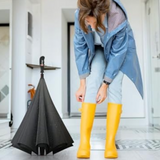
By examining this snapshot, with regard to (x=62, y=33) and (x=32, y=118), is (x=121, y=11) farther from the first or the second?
(x=62, y=33)

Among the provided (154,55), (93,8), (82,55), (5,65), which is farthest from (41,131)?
(154,55)

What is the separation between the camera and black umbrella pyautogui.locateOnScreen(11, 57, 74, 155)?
140 cm

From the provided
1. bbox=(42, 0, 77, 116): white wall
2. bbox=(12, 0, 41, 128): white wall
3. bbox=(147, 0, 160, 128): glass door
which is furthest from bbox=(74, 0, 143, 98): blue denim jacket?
bbox=(42, 0, 77, 116): white wall

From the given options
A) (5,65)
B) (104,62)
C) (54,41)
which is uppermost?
(54,41)

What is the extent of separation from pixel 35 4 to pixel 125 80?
2.05m

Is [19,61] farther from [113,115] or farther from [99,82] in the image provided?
[113,115]

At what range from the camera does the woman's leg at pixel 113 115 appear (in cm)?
140

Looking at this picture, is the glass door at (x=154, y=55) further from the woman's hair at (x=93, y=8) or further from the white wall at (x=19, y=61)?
the woman's hair at (x=93, y=8)

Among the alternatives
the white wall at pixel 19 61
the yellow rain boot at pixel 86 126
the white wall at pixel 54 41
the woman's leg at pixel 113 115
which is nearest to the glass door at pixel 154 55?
the white wall at pixel 54 41

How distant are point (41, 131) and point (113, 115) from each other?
436 millimetres

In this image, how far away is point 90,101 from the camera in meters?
1.46

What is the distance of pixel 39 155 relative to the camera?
1.53 meters

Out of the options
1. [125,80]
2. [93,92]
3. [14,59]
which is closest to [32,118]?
[93,92]

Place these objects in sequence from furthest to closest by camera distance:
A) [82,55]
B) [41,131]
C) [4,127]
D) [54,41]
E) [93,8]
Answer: [54,41] < [4,127] < [82,55] < [41,131] < [93,8]
